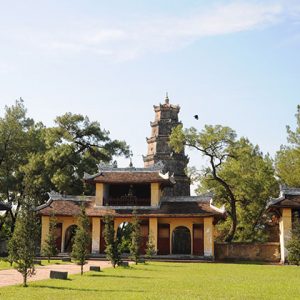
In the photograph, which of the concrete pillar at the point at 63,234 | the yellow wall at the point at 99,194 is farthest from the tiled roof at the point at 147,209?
the concrete pillar at the point at 63,234

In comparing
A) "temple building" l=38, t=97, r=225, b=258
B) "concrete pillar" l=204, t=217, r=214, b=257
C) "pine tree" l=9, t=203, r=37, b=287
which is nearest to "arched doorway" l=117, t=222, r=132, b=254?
"temple building" l=38, t=97, r=225, b=258

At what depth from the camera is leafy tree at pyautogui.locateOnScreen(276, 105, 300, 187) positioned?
130 feet

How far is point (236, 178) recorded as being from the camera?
44.1m

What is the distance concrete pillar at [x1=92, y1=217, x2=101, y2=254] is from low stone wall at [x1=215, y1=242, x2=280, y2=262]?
964 cm

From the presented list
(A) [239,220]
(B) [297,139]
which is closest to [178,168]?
(A) [239,220]

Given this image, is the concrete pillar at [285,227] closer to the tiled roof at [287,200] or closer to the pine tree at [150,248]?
the tiled roof at [287,200]

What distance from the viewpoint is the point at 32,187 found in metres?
17.8

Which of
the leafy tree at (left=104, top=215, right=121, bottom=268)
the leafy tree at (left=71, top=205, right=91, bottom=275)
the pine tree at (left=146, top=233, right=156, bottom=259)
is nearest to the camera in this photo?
the leafy tree at (left=71, top=205, right=91, bottom=275)

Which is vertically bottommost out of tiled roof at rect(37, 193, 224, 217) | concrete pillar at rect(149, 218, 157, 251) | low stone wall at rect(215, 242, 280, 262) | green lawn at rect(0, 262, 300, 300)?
green lawn at rect(0, 262, 300, 300)

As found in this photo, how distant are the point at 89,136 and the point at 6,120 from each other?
869cm

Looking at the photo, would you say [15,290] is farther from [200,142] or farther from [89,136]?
[89,136]

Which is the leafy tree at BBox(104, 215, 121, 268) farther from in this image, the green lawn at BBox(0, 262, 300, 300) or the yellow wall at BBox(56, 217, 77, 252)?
the yellow wall at BBox(56, 217, 77, 252)

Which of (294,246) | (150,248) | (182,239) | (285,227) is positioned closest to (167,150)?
(182,239)

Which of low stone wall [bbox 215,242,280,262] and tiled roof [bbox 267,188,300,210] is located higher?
tiled roof [bbox 267,188,300,210]
